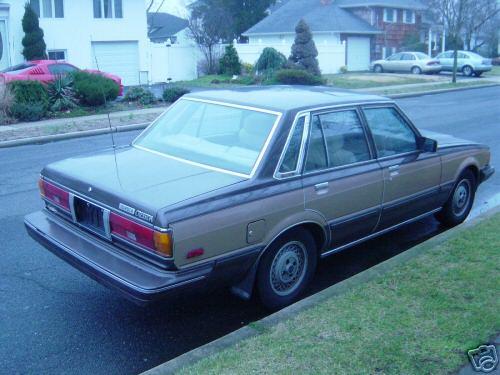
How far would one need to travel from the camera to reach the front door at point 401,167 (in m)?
5.46

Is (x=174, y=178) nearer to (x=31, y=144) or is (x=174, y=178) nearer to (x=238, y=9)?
(x=31, y=144)

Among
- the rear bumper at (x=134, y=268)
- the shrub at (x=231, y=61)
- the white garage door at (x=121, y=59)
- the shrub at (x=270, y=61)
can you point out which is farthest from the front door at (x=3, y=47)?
the rear bumper at (x=134, y=268)

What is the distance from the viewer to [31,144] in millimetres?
13648

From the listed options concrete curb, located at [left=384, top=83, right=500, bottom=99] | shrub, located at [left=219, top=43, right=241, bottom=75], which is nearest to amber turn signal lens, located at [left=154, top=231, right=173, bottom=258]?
concrete curb, located at [left=384, top=83, right=500, bottom=99]

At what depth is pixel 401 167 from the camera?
18.3 ft

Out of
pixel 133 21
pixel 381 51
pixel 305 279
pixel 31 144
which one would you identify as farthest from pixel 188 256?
pixel 381 51

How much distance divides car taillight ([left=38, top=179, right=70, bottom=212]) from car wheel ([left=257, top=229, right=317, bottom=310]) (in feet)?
5.26

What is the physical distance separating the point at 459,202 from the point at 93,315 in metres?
4.23

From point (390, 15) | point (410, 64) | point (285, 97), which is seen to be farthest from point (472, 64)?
point (285, 97)

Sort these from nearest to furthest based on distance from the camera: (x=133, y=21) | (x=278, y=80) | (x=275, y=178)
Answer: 1. (x=275, y=178)
2. (x=278, y=80)
3. (x=133, y=21)

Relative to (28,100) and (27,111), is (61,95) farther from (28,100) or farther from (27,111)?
(27,111)

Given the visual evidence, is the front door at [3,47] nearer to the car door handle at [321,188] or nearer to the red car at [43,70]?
the red car at [43,70]

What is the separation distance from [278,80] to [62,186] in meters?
21.7

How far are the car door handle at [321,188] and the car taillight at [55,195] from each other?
6.37ft
